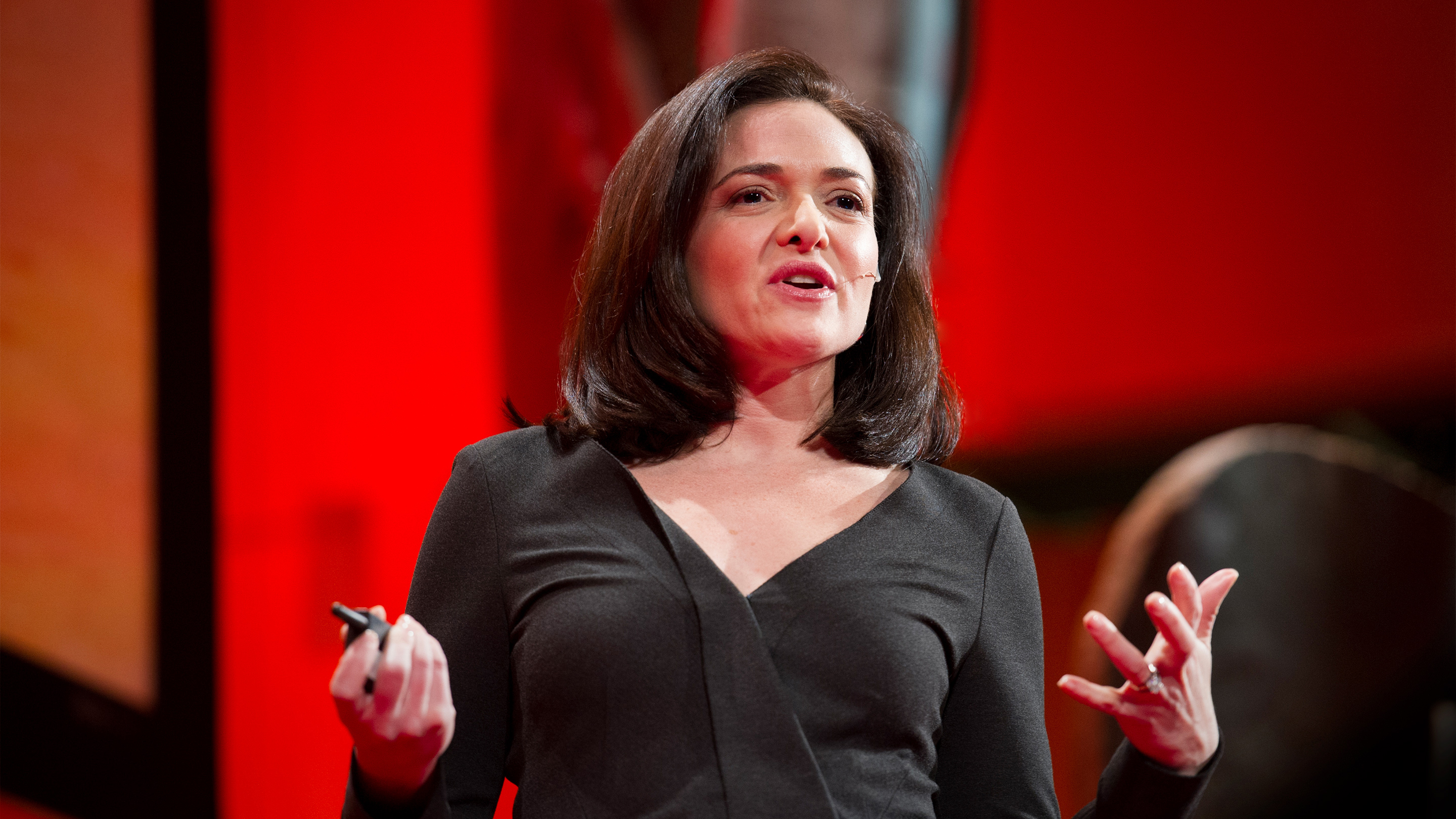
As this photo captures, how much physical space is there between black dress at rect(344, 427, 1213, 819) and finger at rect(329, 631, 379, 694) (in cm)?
18

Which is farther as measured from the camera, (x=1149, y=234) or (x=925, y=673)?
(x=1149, y=234)

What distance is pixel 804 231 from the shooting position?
1.29m

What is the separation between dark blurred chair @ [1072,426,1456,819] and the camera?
1.85 metres

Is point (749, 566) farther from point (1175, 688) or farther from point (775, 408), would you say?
point (1175, 688)

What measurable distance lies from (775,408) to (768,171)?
0.89 feet

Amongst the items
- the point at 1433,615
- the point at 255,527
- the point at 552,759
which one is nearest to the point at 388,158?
the point at 255,527

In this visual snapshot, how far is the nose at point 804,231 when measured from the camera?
1.29 meters

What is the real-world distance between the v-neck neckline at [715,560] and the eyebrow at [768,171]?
333 mm

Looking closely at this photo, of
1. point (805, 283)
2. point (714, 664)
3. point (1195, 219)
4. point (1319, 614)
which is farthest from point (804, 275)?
point (1319, 614)

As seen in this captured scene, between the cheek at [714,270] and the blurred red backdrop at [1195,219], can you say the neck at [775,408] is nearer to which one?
the cheek at [714,270]

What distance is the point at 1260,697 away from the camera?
1.94 m

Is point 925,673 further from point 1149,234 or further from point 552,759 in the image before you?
point 1149,234

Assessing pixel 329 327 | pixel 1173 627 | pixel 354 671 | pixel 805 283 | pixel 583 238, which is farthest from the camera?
pixel 329 327

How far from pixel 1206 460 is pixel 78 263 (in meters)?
2.18
